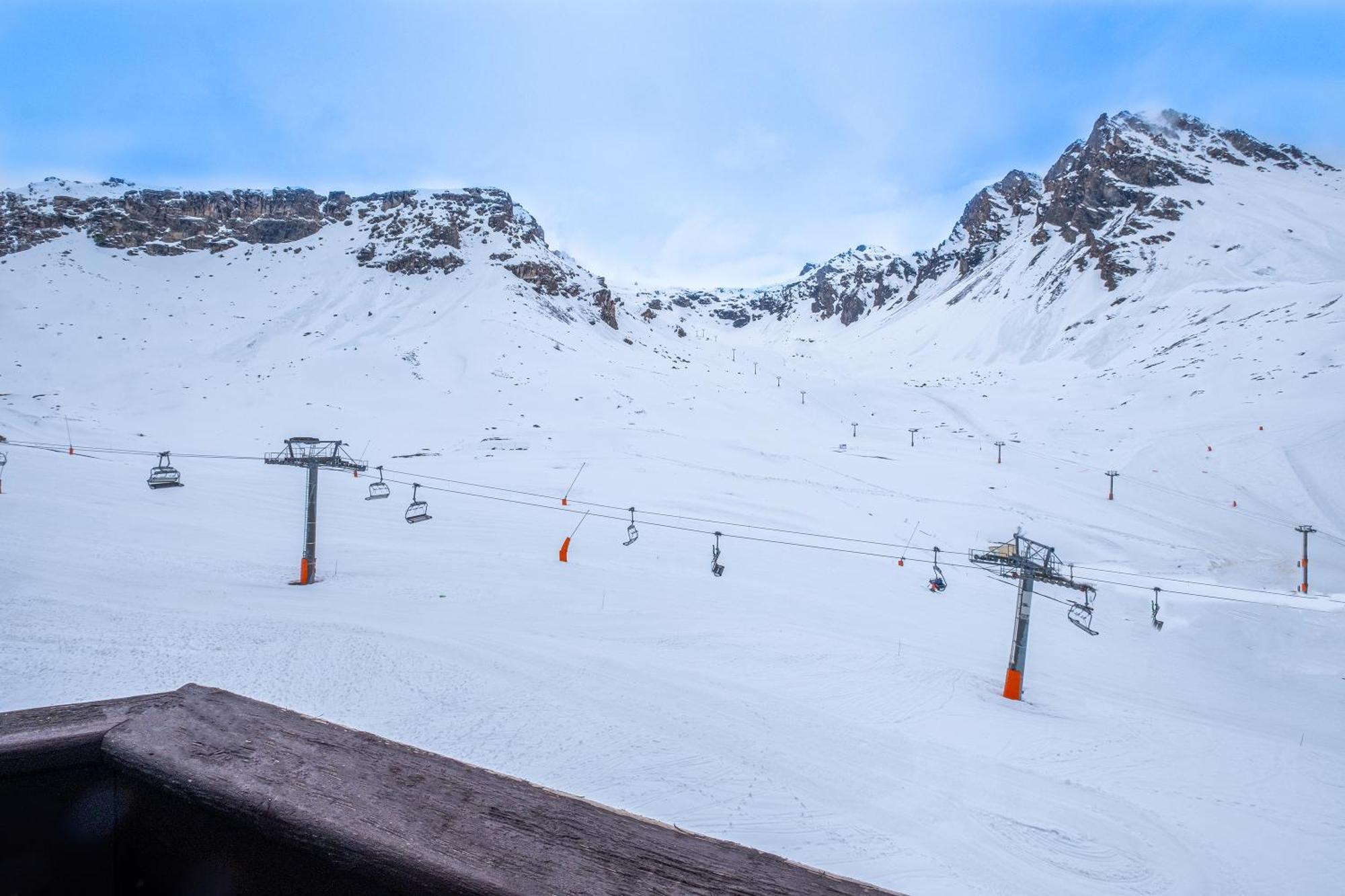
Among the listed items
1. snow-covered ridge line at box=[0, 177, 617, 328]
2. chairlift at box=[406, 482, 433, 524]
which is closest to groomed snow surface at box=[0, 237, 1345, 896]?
chairlift at box=[406, 482, 433, 524]

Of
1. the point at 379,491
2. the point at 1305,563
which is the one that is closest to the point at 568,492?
the point at 379,491

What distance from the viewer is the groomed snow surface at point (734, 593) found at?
8.70 metres

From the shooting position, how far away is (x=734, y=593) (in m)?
19.9

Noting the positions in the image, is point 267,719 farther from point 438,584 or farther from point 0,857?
point 438,584

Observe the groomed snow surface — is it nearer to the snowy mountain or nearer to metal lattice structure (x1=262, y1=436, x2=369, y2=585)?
metal lattice structure (x1=262, y1=436, x2=369, y2=585)

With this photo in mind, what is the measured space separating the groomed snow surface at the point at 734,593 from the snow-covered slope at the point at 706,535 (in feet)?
0.42

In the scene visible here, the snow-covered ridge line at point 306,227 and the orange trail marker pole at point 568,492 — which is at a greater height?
the snow-covered ridge line at point 306,227

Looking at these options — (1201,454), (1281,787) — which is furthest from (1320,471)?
(1281,787)

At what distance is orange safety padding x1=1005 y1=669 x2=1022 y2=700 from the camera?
13859mm

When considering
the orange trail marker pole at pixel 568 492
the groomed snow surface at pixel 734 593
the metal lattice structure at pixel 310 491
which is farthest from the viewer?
the orange trail marker pole at pixel 568 492

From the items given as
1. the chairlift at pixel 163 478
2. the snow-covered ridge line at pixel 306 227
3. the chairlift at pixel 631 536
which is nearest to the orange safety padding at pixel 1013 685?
the chairlift at pixel 631 536

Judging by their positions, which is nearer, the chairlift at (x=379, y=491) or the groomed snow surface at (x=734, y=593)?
the groomed snow surface at (x=734, y=593)

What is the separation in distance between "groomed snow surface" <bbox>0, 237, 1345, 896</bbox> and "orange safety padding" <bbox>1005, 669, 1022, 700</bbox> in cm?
37

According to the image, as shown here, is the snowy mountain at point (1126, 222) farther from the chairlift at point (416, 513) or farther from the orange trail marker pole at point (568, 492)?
the chairlift at point (416, 513)
